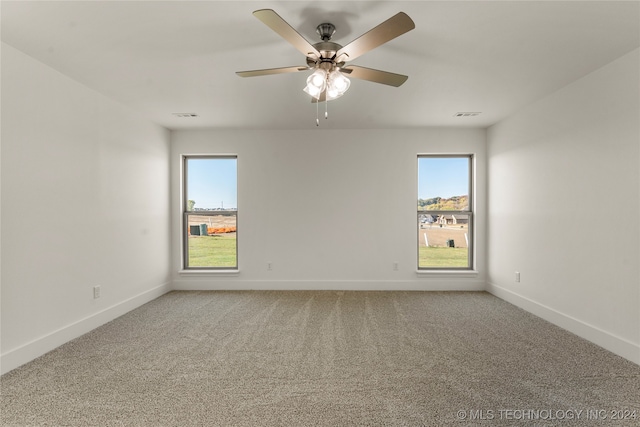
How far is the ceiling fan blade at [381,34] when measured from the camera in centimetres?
155

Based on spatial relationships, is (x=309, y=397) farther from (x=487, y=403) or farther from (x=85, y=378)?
(x=85, y=378)

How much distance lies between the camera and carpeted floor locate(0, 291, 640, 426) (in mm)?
1835

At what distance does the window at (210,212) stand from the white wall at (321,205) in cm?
17

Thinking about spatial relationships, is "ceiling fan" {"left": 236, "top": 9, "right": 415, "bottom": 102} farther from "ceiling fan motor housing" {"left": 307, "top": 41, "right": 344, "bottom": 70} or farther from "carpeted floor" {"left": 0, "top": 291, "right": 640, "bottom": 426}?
"carpeted floor" {"left": 0, "top": 291, "right": 640, "bottom": 426}

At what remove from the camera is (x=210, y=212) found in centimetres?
492

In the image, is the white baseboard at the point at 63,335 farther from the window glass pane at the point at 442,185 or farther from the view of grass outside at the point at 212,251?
the window glass pane at the point at 442,185

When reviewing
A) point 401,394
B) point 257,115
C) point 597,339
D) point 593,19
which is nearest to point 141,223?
point 257,115

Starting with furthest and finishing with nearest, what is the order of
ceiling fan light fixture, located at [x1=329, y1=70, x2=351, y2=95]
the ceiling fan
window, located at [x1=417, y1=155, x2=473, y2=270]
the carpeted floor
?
window, located at [x1=417, y1=155, x2=473, y2=270] → ceiling fan light fixture, located at [x1=329, y1=70, x2=351, y2=95] → the carpeted floor → the ceiling fan

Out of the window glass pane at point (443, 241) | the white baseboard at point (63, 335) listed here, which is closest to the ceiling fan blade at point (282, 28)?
the white baseboard at point (63, 335)

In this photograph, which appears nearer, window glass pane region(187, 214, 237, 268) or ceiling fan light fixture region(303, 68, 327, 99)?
ceiling fan light fixture region(303, 68, 327, 99)

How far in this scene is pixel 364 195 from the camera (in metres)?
4.77

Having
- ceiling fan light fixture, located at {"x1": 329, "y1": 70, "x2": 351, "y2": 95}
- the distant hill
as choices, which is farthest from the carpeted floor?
ceiling fan light fixture, located at {"x1": 329, "y1": 70, "x2": 351, "y2": 95}

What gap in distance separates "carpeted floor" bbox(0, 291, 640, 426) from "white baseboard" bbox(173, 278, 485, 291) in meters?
1.14

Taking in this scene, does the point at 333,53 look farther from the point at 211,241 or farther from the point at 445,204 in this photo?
the point at 211,241
